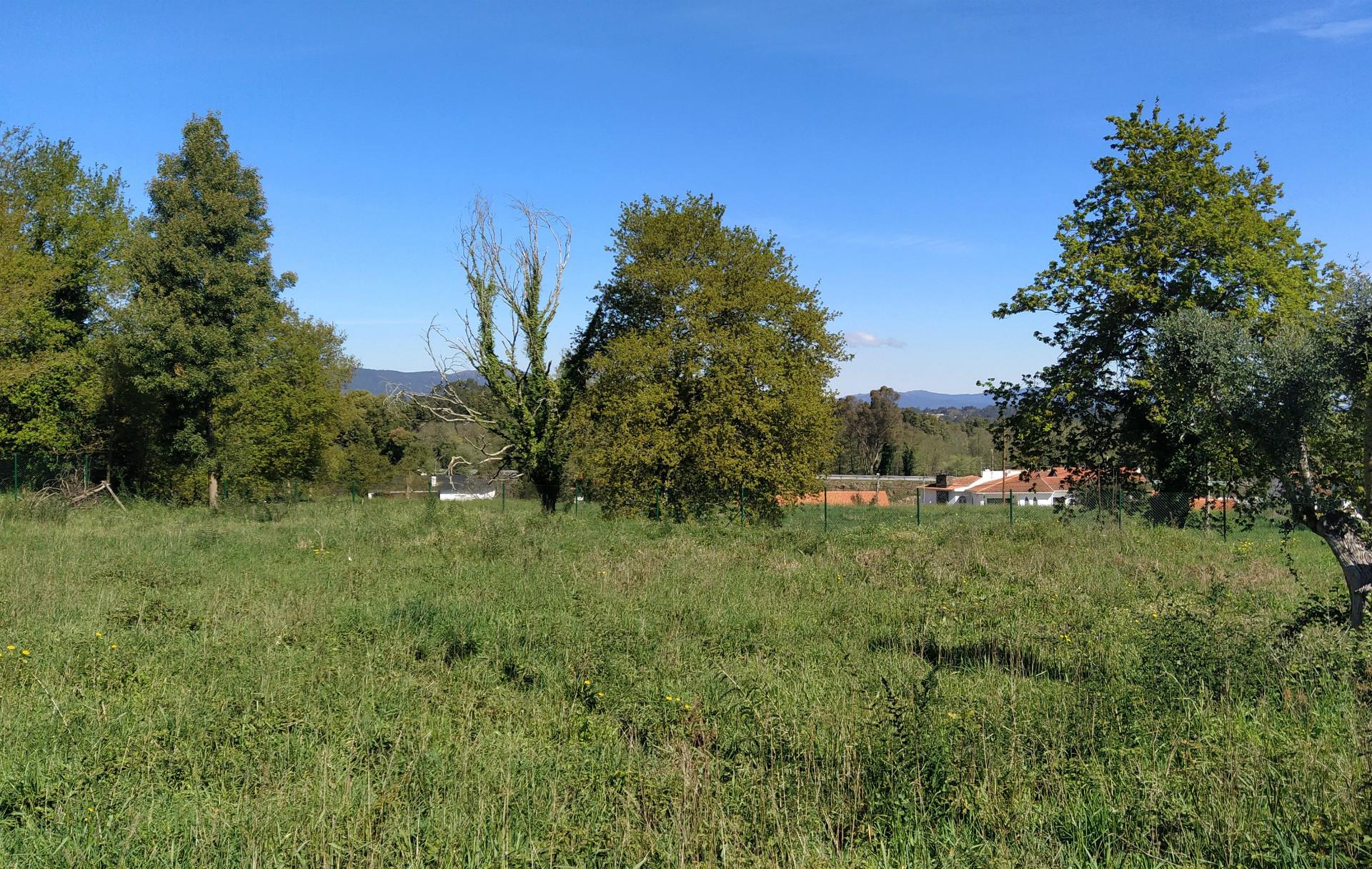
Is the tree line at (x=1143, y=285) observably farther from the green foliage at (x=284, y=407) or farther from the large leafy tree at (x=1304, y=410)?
the green foliage at (x=284, y=407)

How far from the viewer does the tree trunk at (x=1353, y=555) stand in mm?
6621

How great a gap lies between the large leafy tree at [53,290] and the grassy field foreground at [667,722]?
21275mm

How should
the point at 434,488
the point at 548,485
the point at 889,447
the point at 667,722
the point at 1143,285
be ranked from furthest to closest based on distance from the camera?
the point at 889,447
the point at 434,488
the point at 548,485
the point at 1143,285
the point at 667,722

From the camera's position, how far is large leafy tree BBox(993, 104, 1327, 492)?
1995 centimetres

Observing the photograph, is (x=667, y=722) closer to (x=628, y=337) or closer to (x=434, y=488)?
(x=628, y=337)

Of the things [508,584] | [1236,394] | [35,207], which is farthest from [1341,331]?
[35,207]

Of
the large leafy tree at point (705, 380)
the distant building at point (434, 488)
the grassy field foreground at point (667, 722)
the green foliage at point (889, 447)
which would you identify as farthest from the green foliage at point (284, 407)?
the green foliage at point (889, 447)

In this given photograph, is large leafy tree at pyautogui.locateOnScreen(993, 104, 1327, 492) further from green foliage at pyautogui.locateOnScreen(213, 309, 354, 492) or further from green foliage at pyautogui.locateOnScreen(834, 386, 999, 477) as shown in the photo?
green foliage at pyautogui.locateOnScreen(834, 386, 999, 477)

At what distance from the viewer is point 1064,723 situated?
5539 millimetres

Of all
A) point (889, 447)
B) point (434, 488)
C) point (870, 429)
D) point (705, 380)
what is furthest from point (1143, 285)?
point (870, 429)

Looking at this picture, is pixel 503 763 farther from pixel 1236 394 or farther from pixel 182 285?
pixel 182 285

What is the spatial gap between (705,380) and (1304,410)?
19247 millimetres

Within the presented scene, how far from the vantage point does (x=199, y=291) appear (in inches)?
1091

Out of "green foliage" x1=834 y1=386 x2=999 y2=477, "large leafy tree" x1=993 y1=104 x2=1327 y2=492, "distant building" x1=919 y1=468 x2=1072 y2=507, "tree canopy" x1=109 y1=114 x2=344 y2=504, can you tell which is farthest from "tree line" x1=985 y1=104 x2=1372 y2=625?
"green foliage" x1=834 y1=386 x2=999 y2=477
